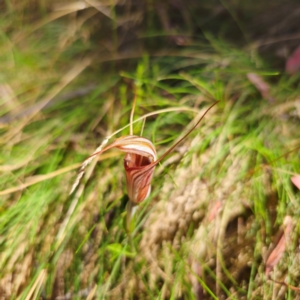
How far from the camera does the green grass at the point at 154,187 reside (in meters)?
0.75

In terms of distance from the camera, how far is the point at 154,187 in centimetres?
80

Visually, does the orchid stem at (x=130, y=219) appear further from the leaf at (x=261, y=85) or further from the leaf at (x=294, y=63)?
the leaf at (x=294, y=63)

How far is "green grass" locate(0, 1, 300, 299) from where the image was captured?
75 cm

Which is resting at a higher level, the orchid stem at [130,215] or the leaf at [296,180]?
the orchid stem at [130,215]

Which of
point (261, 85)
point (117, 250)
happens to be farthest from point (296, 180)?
point (117, 250)

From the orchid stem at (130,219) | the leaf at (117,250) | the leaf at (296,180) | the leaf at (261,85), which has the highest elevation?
the leaf at (261,85)

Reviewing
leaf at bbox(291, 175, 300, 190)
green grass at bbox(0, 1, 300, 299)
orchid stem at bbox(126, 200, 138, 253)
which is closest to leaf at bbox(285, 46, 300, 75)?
green grass at bbox(0, 1, 300, 299)

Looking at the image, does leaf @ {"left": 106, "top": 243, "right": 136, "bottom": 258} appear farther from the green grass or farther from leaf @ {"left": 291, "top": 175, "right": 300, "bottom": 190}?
leaf @ {"left": 291, "top": 175, "right": 300, "bottom": 190}

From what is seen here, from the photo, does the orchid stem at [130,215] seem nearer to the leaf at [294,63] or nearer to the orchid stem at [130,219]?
the orchid stem at [130,219]

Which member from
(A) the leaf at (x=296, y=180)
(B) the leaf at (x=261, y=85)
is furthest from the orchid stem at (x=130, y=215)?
(B) the leaf at (x=261, y=85)

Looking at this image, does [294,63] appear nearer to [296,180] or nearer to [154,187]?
[296,180]

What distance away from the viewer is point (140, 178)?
0.55m

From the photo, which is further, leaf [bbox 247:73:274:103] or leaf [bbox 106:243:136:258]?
leaf [bbox 247:73:274:103]

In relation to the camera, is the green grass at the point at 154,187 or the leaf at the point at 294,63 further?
the leaf at the point at 294,63
